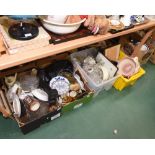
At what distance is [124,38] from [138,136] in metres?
1.00

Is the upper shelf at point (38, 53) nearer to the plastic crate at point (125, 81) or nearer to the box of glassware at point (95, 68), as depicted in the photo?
the box of glassware at point (95, 68)

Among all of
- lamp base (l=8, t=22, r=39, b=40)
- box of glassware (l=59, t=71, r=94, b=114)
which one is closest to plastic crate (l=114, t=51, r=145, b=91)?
box of glassware (l=59, t=71, r=94, b=114)

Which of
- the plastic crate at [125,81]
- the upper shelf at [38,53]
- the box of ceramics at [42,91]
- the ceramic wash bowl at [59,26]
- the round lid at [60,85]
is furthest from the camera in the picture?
the plastic crate at [125,81]

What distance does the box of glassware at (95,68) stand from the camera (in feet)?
5.22

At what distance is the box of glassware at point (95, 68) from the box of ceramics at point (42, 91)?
0.19ft

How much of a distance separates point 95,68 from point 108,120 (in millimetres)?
454

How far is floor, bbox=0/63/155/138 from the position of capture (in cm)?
143

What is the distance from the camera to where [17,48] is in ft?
3.52

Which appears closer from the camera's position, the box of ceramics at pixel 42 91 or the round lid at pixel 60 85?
the box of ceramics at pixel 42 91

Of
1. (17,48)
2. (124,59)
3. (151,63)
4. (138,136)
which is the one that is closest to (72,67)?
(124,59)

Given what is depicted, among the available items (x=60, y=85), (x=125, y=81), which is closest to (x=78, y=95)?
(x=60, y=85)

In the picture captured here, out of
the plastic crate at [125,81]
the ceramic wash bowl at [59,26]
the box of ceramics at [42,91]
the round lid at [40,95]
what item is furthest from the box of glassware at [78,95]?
the ceramic wash bowl at [59,26]

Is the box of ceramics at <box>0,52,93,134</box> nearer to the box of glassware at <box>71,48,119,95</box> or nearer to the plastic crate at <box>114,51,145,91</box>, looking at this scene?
the box of glassware at <box>71,48,119,95</box>

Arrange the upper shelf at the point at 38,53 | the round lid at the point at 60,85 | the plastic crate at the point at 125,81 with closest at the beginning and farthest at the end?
the upper shelf at the point at 38,53
the round lid at the point at 60,85
the plastic crate at the point at 125,81
